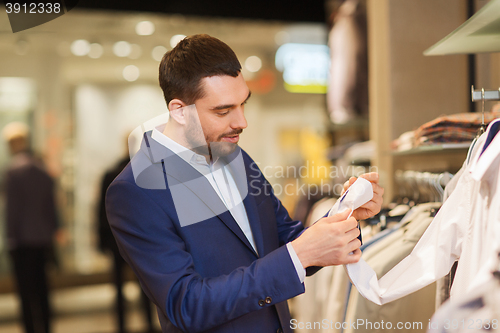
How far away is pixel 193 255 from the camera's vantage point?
3.81 ft

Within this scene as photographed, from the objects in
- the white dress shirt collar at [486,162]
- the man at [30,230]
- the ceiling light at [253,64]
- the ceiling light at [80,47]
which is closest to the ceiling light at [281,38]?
the ceiling light at [253,64]

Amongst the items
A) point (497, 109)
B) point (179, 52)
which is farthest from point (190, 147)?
point (497, 109)

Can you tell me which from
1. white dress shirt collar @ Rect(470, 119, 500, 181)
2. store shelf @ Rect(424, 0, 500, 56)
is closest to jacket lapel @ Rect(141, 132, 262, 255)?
white dress shirt collar @ Rect(470, 119, 500, 181)

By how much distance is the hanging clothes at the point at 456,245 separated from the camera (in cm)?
95

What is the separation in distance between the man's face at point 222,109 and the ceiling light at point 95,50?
4976mm

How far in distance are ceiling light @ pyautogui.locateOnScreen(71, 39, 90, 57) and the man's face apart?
16.3 ft

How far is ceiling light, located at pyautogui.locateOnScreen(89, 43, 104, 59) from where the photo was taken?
5.63 meters

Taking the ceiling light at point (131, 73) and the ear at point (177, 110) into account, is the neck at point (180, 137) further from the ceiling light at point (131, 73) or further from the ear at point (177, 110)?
the ceiling light at point (131, 73)

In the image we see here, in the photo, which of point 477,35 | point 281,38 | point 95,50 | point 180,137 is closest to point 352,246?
point 180,137

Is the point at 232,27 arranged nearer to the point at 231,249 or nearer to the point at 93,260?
the point at 93,260

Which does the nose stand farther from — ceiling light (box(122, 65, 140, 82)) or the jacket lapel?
ceiling light (box(122, 65, 140, 82))

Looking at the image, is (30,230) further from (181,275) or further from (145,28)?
(181,275)

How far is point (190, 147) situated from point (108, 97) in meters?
5.17

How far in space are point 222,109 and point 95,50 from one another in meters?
5.12
